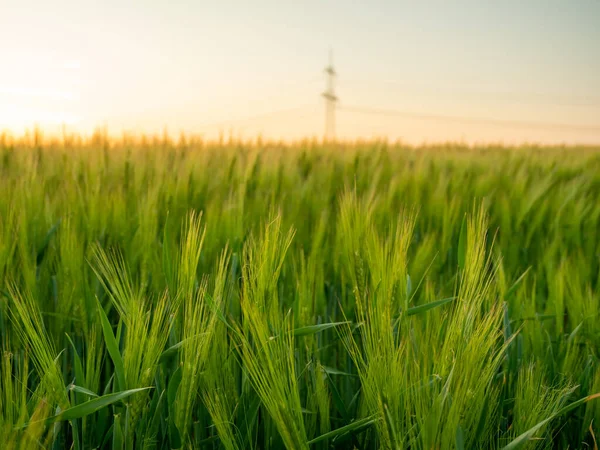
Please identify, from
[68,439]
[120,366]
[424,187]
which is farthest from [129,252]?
[424,187]

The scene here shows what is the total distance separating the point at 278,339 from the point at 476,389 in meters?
0.26

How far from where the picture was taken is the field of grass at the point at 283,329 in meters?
0.73

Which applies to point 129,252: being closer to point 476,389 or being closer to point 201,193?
point 201,193

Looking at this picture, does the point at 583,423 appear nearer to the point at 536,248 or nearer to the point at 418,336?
the point at 418,336

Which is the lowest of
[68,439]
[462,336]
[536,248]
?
[68,439]

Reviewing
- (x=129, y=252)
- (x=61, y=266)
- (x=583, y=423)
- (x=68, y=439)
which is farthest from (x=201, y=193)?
(x=583, y=423)

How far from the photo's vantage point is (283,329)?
2.55ft

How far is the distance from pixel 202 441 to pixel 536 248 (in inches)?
62.9

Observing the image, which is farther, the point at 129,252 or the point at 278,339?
the point at 129,252

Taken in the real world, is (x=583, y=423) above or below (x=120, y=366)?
below

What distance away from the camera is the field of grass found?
2.40ft

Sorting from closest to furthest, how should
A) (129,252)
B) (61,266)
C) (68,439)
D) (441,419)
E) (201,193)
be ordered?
1. (441,419)
2. (68,439)
3. (61,266)
4. (129,252)
5. (201,193)

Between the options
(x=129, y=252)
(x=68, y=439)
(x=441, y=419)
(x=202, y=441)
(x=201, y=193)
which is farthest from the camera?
(x=201, y=193)

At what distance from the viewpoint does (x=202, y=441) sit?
34.0 inches
